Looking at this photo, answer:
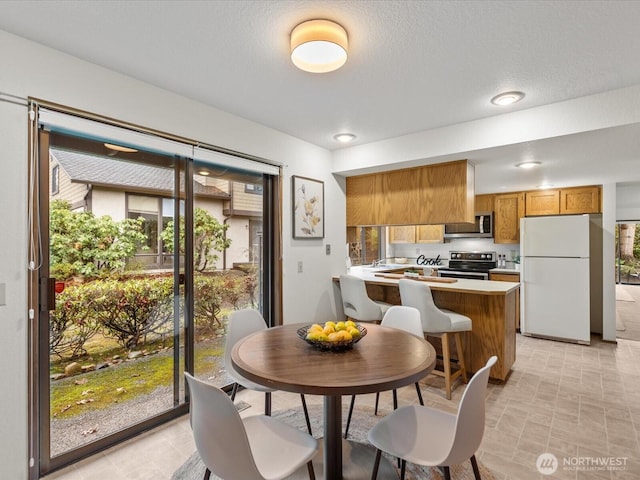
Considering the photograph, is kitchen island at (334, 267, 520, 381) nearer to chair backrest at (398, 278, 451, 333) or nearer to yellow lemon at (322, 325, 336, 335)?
chair backrest at (398, 278, 451, 333)

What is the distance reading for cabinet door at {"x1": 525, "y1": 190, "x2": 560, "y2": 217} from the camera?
4.95 metres

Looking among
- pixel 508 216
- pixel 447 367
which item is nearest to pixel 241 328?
pixel 447 367

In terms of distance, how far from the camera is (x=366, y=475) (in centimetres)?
178

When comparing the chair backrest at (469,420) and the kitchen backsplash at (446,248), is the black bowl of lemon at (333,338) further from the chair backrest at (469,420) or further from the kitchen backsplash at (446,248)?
the kitchen backsplash at (446,248)

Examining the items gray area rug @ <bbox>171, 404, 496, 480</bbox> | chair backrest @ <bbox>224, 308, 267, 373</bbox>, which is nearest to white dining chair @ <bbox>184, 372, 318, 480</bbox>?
gray area rug @ <bbox>171, 404, 496, 480</bbox>

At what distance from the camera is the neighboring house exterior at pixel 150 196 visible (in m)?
1.99

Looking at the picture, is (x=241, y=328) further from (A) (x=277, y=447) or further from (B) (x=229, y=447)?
(B) (x=229, y=447)

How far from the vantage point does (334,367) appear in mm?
1449

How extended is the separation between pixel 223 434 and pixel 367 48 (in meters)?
1.91

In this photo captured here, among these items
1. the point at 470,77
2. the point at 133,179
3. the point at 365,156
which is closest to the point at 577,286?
the point at 365,156

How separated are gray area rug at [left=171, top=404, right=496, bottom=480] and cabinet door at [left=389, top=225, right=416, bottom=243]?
13.4 ft

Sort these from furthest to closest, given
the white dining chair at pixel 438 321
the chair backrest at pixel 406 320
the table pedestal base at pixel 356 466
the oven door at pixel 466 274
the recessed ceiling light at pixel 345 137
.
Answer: the oven door at pixel 466 274 → the recessed ceiling light at pixel 345 137 → the white dining chair at pixel 438 321 → the chair backrest at pixel 406 320 → the table pedestal base at pixel 356 466

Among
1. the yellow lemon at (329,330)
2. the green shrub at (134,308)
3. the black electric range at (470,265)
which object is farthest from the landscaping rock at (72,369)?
the black electric range at (470,265)

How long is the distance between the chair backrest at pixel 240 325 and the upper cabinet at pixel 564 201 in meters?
4.70
